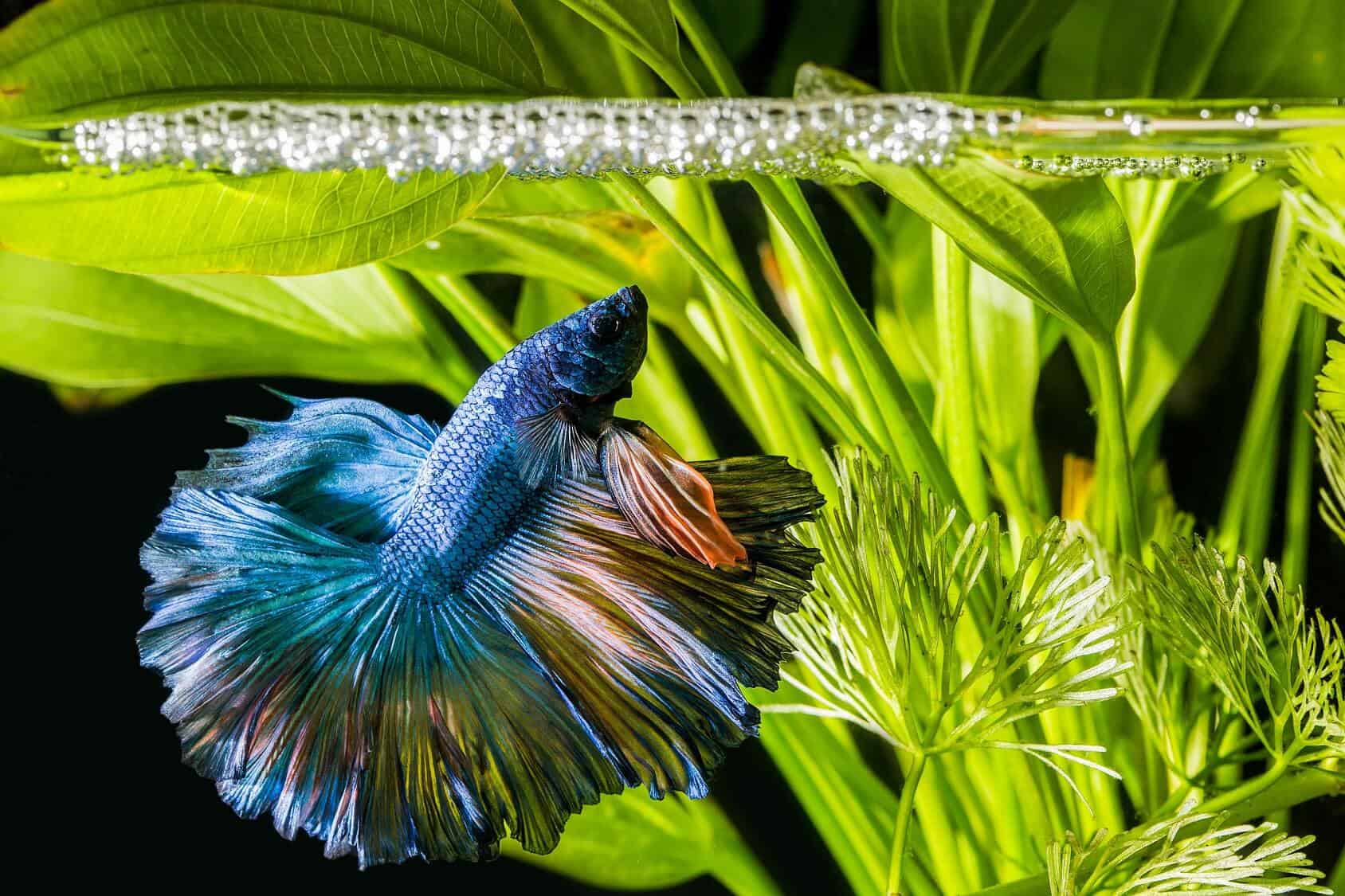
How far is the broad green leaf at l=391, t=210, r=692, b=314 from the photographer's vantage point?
30 centimetres

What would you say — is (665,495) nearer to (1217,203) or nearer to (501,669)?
(501,669)

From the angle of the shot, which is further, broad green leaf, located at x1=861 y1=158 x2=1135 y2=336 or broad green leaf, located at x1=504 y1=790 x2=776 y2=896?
broad green leaf, located at x1=504 y1=790 x2=776 y2=896


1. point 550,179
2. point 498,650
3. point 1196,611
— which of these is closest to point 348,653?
point 498,650

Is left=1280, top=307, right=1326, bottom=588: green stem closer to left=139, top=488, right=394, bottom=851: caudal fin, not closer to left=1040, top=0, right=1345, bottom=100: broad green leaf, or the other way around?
left=1040, top=0, right=1345, bottom=100: broad green leaf

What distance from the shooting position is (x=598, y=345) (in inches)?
9.5

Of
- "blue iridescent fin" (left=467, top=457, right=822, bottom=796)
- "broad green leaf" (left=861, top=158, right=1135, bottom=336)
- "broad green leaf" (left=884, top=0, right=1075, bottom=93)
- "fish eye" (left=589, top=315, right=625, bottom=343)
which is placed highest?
"broad green leaf" (left=884, top=0, right=1075, bottom=93)

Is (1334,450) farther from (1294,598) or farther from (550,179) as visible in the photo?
(550,179)

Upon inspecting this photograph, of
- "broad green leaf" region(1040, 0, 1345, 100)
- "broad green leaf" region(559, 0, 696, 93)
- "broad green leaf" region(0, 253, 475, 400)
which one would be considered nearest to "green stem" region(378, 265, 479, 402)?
"broad green leaf" region(0, 253, 475, 400)

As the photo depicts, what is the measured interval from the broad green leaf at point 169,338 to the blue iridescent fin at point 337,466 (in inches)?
1.1

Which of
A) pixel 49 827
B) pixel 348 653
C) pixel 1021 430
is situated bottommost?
pixel 49 827

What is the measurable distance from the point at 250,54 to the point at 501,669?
0.61 feet

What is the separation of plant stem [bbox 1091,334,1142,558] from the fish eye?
0.47ft

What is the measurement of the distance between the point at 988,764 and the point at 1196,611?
0.09 meters

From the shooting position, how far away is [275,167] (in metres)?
0.25
